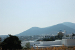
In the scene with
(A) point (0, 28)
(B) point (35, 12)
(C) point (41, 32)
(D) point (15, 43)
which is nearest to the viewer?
(D) point (15, 43)

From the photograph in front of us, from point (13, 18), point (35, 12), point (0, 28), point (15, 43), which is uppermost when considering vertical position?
point (35, 12)

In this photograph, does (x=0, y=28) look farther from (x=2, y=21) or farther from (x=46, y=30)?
(x=46, y=30)

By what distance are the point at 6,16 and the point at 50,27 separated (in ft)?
176

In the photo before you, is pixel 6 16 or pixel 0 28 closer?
pixel 6 16

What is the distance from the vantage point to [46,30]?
7712cm

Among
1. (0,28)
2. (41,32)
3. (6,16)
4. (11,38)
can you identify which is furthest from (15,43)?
(41,32)

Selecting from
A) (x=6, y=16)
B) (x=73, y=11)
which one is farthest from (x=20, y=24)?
(x=73, y=11)

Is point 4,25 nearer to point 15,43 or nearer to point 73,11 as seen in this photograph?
point 73,11

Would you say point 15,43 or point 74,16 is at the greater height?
point 74,16

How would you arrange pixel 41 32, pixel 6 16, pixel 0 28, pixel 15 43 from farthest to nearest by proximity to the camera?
pixel 41 32
pixel 0 28
pixel 6 16
pixel 15 43

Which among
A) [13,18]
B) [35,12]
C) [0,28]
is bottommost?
[0,28]

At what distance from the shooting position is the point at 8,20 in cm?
2912

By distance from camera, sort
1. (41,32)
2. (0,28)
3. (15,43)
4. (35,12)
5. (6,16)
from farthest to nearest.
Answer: (41,32)
(35,12)
(0,28)
(6,16)
(15,43)

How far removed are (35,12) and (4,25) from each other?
8.98 meters
